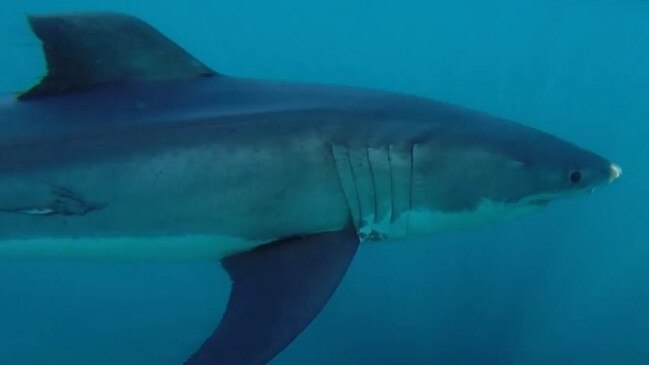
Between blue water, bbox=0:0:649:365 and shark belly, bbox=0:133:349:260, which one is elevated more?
shark belly, bbox=0:133:349:260

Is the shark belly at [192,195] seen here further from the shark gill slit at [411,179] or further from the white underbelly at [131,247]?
the shark gill slit at [411,179]

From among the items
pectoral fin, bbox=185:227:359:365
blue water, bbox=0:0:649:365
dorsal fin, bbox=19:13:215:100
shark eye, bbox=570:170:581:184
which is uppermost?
dorsal fin, bbox=19:13:215:100

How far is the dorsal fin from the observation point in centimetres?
249

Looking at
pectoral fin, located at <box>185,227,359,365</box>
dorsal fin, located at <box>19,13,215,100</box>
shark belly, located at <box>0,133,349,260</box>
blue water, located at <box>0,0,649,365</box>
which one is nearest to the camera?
pectoral fin, located at <box>185,227,359,365</box>

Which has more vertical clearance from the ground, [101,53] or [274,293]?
[101,53]

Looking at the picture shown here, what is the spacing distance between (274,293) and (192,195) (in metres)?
0.45

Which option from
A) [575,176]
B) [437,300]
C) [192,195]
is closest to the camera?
[192,195]

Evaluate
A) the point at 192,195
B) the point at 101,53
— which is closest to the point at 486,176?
the point at 192,195

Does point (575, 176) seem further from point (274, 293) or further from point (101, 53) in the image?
point (101, 53)

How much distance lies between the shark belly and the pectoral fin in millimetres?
64

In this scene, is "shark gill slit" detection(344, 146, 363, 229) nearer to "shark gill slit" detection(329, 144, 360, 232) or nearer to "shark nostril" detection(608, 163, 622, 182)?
"shark gill slit" detection(329, 144, 360, 232)

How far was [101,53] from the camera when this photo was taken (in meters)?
2.53

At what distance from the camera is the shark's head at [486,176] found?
8.02 ft

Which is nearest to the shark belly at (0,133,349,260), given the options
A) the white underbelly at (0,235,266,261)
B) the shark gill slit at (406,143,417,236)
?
the white underbelly at (0,235,266,261)
